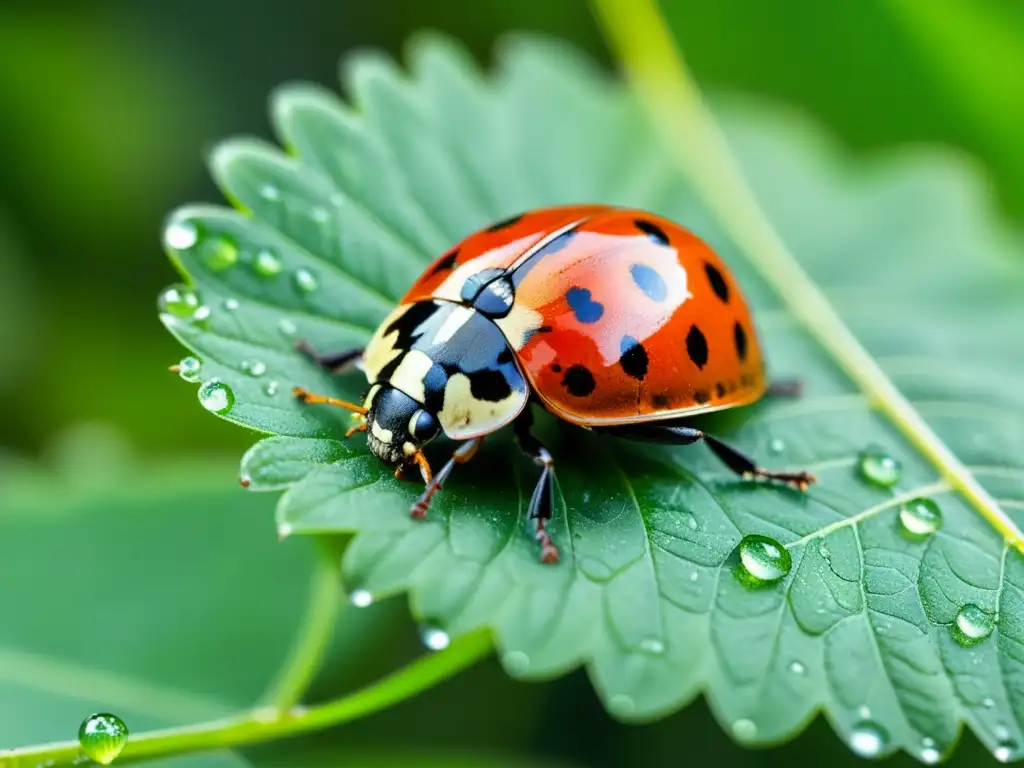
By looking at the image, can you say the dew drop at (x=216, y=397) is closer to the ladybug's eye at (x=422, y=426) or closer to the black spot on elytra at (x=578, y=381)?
the ladybug's eye at (x=422, y=426)

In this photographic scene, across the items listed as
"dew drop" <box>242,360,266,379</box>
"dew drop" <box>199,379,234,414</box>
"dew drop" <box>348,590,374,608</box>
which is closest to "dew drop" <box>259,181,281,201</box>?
"dew drop" <box>242,360,266,379</box>

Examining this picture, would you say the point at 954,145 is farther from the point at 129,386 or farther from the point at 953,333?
the point at 129,386

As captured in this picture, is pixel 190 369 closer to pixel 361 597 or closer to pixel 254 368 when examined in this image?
pixel 254 368

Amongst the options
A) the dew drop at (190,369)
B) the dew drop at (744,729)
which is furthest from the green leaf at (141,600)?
the dew drop at (744,729)

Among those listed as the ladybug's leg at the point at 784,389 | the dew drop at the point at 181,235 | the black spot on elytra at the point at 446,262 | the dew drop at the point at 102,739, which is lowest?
the dew drop at the point at 102,739

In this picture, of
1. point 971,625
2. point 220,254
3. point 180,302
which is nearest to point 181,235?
point 220,254

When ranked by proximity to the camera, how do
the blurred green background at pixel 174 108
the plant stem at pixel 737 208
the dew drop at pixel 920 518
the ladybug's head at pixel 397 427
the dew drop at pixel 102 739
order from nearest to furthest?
the dew drop at pixel 102 739, the ladybug's head at pixel 397 427, the dew drop at pixel 920 518, the plant stem at pixel 737 208, the blurred green background at pixel 174 108

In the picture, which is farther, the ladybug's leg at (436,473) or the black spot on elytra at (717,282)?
the black spot on elytra at (717,282)
